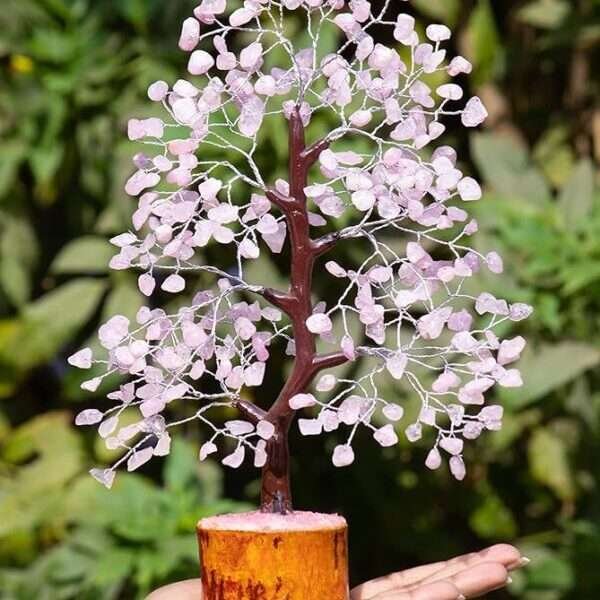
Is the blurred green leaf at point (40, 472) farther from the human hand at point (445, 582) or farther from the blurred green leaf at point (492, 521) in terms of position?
the human hand at point (445, 582)

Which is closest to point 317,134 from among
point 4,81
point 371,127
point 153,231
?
point 371,127

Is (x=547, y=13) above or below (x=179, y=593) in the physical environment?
above

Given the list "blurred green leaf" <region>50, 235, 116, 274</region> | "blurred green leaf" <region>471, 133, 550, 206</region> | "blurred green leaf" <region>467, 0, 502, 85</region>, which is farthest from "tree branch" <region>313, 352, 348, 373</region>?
"blurred green leaf" <region>467, 0, 502, 85</region>

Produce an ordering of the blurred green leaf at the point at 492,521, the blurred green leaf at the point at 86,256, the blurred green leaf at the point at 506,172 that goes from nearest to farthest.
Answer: the blurred green leaf at the point at 86,256 < the blurred green leaf at the point at 506,172 < the blurred green leaf at the point at 492,521

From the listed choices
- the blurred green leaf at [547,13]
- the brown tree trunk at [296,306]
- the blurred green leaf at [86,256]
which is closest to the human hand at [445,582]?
the brown tree trunk at [296,306]

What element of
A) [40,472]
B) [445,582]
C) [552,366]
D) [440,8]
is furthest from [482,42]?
[445,582]

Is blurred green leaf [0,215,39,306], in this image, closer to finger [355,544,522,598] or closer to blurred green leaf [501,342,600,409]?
blurred green leaf [501,342,600,409]

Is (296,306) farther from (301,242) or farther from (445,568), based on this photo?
(445,568)
